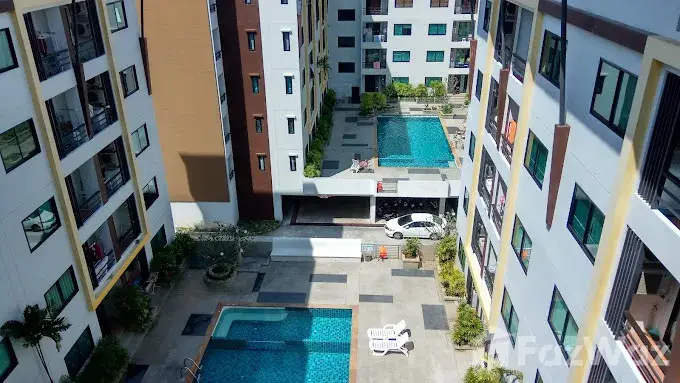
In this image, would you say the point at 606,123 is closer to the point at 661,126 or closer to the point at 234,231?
the point at 661,126

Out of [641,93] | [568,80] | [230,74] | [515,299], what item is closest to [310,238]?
[230,74]

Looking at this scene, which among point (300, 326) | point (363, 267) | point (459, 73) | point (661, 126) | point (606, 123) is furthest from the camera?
point (459, 73)

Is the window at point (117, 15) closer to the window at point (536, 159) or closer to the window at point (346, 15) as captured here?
the window at point (536, 159)

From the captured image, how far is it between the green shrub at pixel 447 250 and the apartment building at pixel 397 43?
2910cm

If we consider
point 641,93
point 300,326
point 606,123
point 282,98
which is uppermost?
point 641,93

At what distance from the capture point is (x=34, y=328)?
16.2m

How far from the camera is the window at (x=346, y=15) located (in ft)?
167

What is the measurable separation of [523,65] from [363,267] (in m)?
16.0

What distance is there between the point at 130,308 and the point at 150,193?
6.19 m

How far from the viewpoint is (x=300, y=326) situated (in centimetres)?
2534

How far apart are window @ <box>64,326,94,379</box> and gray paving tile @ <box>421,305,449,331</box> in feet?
50.3

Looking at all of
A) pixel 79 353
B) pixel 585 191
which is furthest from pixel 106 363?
pixel 585 191

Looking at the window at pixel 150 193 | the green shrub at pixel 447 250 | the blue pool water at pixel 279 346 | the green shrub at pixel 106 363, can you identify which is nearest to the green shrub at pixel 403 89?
the green shrub at pixel 447 250

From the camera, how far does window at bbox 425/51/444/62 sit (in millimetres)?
52531
